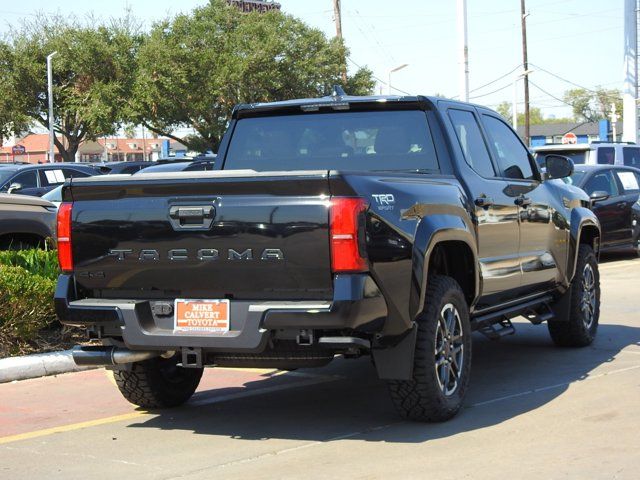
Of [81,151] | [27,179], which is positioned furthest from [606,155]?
[81,151]

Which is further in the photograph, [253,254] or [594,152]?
[594,152]

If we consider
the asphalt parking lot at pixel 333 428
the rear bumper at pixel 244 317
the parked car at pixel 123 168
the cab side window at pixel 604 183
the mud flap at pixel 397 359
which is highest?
the parked car at pixel 123 168

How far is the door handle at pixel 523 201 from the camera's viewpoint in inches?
309

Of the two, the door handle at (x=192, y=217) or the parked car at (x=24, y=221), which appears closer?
the door handle at (x=192, y=217)

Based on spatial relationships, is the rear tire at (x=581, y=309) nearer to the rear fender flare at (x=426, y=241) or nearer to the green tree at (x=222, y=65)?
the rear fender flare at (x=426, y=241)

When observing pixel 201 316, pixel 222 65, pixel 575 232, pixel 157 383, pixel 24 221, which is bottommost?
pixel 157 383

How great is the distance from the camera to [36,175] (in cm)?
2191

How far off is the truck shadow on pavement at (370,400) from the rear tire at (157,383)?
103 mm

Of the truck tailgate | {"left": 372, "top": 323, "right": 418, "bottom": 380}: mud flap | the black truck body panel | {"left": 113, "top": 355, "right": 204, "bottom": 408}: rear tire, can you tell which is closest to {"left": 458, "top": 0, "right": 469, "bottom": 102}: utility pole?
{"left": 113, "top": 355, "right": 204, "bottom": 408}: rear tire

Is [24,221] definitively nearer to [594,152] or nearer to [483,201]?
[483,201]

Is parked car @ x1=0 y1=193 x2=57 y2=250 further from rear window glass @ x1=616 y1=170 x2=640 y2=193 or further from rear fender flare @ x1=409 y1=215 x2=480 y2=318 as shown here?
rear window glass @ x1=616 y1=170 x2=640 y2=193

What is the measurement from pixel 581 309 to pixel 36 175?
1544cm

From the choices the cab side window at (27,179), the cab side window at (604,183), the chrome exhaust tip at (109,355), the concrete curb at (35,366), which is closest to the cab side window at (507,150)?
the chrome exhaust tip at (109,355)

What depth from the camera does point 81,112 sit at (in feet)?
175
